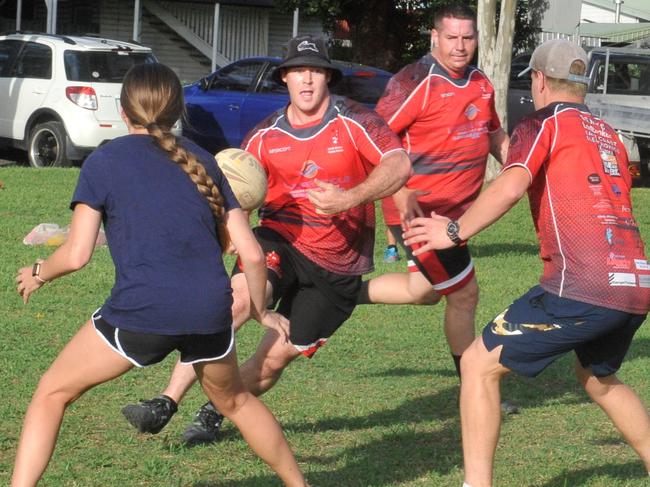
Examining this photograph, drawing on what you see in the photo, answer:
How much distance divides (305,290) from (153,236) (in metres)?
1.93

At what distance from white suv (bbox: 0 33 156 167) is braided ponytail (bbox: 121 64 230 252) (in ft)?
44.1

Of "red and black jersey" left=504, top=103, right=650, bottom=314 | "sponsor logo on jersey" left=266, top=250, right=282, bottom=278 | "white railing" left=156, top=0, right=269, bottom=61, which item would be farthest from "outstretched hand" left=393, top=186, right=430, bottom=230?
"white railing" left=156, top=0, right=269, bottom=61

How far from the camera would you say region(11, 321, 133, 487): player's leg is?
4.50 m

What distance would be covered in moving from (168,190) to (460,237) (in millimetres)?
1183

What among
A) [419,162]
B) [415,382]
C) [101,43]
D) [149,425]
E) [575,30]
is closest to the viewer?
[149,425]

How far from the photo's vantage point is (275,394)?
7254 mm

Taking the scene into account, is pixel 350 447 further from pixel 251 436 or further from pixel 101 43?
pixel 101 43

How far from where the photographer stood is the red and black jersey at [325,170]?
20.0 feet

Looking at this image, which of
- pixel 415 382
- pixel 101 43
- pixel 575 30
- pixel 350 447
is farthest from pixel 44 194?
pixel 575 30

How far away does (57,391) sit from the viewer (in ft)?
15.0

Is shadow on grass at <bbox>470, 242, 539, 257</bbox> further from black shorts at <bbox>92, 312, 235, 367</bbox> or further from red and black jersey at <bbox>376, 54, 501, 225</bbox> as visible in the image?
black shorts at <bbox>92, 312, 235, 367</bbox>

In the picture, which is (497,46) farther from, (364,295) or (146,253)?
(146,253)

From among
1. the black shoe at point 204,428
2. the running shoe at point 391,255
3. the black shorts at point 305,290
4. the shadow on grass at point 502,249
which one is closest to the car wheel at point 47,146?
the shadow on grass at point 502,249

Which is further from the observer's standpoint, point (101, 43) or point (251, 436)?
point (101, 43)
